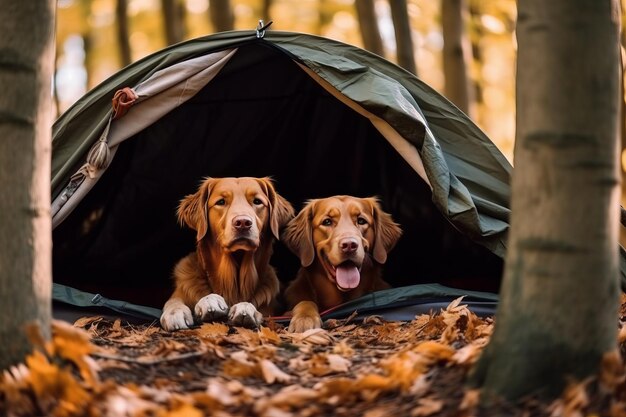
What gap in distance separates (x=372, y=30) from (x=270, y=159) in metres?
3.95

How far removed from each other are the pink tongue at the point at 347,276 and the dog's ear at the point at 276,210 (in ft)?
1.82

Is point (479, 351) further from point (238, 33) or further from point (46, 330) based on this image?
point (238, 33)

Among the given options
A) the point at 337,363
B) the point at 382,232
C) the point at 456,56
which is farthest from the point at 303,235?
the point at 456,56

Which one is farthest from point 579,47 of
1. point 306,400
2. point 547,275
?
point 306,400

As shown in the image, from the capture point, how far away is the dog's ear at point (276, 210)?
6.21m

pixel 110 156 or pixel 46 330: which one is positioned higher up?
pixel 110 156

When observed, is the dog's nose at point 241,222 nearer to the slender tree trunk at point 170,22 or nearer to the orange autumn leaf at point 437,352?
the orange autumn leaf at point 437,352

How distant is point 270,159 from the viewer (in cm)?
779

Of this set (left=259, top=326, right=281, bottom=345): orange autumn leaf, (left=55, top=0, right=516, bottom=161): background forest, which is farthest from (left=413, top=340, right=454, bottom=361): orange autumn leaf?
(left=55, top=0, right=516, bottom=161): background forest

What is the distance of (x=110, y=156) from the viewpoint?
582cm

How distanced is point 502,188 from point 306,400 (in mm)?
3188

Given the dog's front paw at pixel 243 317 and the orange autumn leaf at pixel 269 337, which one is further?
the dog's front paw at pixel 243 317

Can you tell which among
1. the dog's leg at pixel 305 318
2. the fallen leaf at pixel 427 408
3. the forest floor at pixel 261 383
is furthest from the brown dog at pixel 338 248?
the fallen leaf at pixel 427 408

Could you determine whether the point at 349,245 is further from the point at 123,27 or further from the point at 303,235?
the point at 123,27
